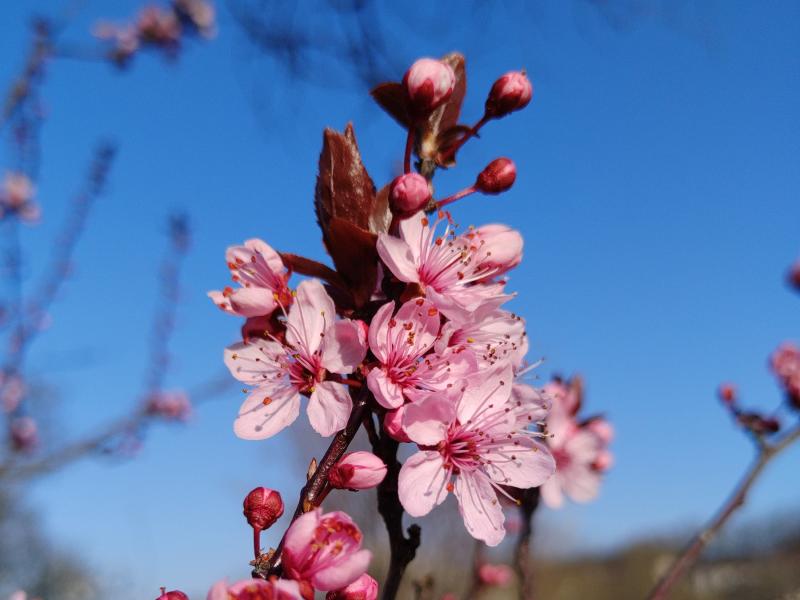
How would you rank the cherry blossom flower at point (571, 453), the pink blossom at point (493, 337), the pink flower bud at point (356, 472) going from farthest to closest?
the cherry blossom flower at point (571, 453)
the pink blossom at point (493, 337)
the pink flower bud at point (356, 472)

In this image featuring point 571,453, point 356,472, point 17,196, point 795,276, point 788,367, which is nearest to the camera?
point 356,472

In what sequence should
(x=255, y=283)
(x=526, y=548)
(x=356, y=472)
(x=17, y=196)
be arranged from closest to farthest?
(x=356, y=472), (x=255, y=283), (x=526, y=548), (x=17, y=196)

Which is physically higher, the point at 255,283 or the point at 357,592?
the point at 255,283

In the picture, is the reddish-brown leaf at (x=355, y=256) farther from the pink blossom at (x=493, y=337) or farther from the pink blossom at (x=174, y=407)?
the pink blossom at (x=174, y=407)

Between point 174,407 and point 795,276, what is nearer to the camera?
point 795,276

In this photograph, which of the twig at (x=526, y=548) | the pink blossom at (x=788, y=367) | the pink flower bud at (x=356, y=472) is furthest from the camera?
the pink blossom at (x=788, y=367)

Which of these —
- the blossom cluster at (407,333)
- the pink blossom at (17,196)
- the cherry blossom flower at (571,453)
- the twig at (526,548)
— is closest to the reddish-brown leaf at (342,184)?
the blossom cluster at (407,333)

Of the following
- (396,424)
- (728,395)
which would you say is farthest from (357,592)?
(728,395)

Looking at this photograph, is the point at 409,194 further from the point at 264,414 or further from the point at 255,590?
the point at 255,590
